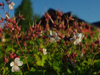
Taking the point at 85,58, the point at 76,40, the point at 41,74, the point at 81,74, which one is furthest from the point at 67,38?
the point at 85,58

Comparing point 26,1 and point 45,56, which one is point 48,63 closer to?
point 45,56

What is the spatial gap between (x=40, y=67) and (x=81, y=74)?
786mm

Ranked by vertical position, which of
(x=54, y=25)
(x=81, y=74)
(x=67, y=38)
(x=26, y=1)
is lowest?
(x=81, y=74)

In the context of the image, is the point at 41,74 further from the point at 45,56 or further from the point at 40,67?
the point at 45,56

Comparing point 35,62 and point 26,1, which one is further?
point 26,1

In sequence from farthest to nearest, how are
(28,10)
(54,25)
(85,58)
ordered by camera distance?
1. (28,10)
2. (85,58)
3. (54,25)

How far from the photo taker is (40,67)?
278 cm

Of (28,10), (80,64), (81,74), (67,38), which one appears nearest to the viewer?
(67,38)

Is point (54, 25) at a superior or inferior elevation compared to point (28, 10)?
inferior

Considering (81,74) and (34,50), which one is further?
(34,50)

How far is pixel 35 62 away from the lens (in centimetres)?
282

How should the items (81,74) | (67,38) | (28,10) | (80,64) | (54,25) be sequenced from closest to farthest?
(67,38) < (54,25) < (81,74) < (80,64) < (28,10)

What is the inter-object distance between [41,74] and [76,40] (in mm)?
839

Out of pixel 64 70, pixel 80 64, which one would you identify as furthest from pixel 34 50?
pixel 80 64
